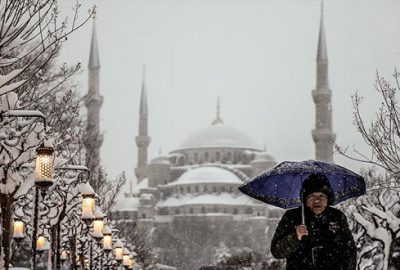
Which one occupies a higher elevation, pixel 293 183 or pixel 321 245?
pixel 293 183

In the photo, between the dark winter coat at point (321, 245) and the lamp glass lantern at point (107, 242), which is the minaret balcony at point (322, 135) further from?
the dark winter coat at point (321, 245)

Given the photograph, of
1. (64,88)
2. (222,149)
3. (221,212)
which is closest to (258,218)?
(221,212)

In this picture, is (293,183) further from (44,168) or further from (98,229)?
(98,229)

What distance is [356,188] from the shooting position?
7.02m

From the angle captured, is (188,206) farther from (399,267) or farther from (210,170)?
(399,267)

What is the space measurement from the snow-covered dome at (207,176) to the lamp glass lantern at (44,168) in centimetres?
8272

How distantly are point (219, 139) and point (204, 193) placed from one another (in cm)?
1497

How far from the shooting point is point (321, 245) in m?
5.39

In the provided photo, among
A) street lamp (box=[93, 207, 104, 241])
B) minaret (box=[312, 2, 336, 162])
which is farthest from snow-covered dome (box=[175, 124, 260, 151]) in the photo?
street lamp (box=[93, 207, 104, 241])

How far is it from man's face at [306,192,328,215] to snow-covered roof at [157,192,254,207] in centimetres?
8425

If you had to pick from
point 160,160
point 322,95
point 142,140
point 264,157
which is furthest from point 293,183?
point 142,140

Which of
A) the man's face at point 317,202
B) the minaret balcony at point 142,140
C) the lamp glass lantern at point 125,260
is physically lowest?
the lamp glass lantern at point 125,260

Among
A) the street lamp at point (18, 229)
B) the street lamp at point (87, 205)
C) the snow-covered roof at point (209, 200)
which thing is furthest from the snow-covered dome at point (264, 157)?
the street lamp at point (87, 205)

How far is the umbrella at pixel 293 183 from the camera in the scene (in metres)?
6.81
